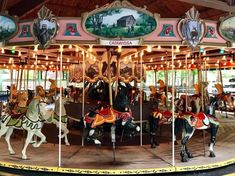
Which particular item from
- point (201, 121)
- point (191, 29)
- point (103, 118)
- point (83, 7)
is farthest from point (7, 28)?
point (83, 7)

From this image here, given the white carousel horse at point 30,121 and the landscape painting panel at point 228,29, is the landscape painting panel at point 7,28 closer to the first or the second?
the white carousel horse at point 30,121

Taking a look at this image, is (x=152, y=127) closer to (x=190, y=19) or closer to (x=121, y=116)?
(x=121, y=116)

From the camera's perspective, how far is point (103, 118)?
5.68 m

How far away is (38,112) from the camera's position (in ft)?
18.7

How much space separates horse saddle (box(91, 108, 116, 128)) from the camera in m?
5.68

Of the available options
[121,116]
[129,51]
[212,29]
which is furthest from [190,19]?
[129,51]

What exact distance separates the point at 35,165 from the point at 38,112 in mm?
1031

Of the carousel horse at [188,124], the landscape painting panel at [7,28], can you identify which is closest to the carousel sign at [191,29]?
the carousel horse at [188,124]

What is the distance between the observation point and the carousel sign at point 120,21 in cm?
500

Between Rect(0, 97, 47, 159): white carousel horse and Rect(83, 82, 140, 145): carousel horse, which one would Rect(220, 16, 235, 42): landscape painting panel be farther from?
Rect(0, 97, 47, 159): white carousel horse

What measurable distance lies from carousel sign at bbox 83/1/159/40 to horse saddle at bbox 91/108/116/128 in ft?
4.93

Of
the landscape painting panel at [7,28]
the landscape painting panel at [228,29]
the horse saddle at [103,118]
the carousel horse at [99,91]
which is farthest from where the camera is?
the carousel horse at [99,91]

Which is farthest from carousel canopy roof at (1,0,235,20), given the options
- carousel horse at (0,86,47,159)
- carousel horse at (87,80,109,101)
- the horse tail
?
carousel horse at (0,86,47,159)

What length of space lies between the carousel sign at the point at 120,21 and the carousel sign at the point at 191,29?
48 centimetres
